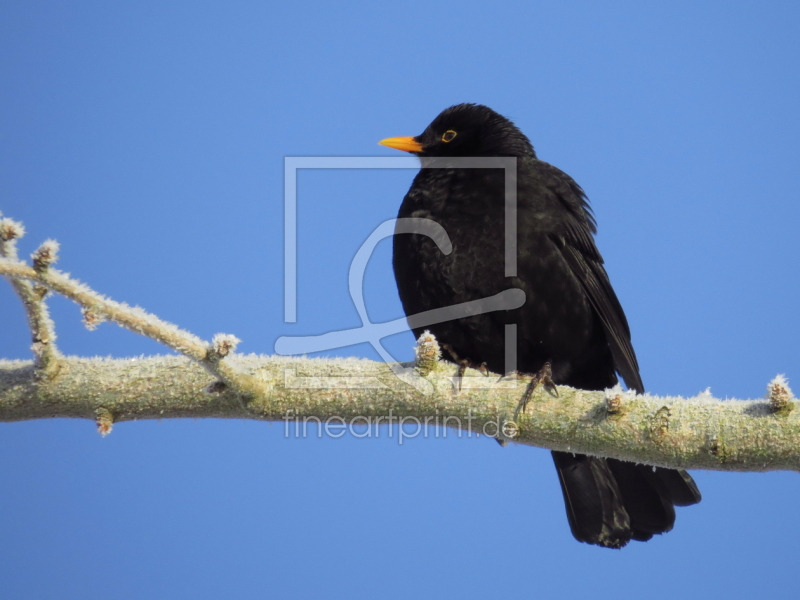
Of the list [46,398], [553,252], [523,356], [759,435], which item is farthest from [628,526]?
[46,398]

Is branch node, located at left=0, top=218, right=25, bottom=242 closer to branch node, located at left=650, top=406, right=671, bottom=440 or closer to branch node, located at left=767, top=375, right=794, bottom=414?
branch node, located at left=650, top=406, right=671, bottom=440

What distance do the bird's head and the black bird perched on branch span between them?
446 millimetres

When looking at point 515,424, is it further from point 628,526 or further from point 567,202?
point 567,202

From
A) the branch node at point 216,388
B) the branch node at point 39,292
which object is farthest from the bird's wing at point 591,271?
the branch node at point 39,292

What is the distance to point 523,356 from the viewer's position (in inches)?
192

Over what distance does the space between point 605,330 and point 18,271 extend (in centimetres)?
360

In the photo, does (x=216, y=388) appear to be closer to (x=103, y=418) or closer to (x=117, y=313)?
(x=103, y=418)

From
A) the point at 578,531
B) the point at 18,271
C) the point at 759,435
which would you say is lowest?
the point at 578,531

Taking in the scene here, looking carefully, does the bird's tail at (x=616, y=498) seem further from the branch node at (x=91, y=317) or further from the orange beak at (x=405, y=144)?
the branch node at (x=91, y=317)

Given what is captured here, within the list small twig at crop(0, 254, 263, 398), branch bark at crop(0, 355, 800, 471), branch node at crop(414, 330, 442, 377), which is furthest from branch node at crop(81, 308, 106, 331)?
branch node at crop(414, 330, 442, 377)

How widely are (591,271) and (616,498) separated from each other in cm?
145

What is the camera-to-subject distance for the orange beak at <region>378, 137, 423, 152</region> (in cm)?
595

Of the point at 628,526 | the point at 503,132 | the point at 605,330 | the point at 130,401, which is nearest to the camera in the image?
the point at 130,401

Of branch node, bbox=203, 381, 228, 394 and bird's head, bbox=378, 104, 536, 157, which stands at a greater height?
bird's head, bbox=378, 104, 536, 157
